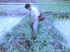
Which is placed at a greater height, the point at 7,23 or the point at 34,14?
the point at 34,14

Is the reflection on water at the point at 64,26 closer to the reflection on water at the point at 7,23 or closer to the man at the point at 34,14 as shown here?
the man at the point at 34,14

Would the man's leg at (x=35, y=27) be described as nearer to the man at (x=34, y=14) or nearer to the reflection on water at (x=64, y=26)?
the man at (x=34, y=14)

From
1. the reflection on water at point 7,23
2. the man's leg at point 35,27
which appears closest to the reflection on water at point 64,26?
the man's leg at point 35,27

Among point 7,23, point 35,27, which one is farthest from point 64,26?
point 7,23

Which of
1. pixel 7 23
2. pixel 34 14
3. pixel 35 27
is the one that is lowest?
pixel 35 27

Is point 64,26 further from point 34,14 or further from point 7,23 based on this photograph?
point 7,23

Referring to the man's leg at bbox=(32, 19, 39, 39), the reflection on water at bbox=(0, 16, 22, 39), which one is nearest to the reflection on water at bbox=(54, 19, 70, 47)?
the man's leg at bbox=(32, 19, 39, 39)

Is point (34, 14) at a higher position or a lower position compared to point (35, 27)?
higher

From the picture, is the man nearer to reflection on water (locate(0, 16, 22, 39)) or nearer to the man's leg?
the man's leg

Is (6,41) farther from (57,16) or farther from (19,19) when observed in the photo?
(57,16)

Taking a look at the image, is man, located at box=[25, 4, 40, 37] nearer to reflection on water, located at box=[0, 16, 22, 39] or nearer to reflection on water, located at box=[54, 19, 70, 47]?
reflection on water, located at box=[0, 16, 22, 39]

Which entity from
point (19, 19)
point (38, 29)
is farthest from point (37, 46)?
point (19, 19)

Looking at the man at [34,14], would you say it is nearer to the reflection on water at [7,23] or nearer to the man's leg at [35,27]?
the man's leg at [35,27]

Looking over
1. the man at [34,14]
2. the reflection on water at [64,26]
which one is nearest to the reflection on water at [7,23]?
the man at [34,14]
